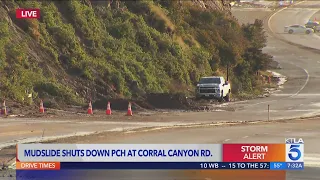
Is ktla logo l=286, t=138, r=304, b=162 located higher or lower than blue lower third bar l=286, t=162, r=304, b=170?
higher

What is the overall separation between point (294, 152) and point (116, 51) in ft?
99.8

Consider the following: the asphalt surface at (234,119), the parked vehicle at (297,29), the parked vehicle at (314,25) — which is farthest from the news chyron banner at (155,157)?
the parked vehicle at (314,25)

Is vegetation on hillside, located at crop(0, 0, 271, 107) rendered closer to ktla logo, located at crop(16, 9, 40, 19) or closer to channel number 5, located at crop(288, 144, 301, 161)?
ktla logo, located at crop(16, 9, 40, 19)

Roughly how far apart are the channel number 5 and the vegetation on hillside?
21.1 metres

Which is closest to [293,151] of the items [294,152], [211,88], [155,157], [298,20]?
[294,152]

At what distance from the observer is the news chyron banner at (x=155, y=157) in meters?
16.7

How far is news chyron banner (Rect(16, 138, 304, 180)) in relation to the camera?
1672cm

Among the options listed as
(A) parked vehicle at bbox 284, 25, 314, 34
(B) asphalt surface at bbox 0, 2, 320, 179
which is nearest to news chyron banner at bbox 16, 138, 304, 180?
(B) asphalt surface at bbox 0, 2, 320, 179

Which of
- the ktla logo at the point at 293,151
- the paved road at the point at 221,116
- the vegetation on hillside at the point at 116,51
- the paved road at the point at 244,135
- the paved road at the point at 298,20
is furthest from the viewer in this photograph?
the paved road at the point at 298,20

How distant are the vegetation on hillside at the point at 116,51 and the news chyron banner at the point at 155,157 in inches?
752

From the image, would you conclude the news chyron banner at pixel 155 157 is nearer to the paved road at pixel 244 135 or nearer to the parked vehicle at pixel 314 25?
the paved road at pixel 244 135

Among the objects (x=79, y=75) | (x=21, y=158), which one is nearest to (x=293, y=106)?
(x=79, y=75)

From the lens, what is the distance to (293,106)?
4469 centimetres

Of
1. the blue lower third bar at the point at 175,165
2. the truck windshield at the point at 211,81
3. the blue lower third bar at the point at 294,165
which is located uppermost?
the truck windshield at the point at 211,81
